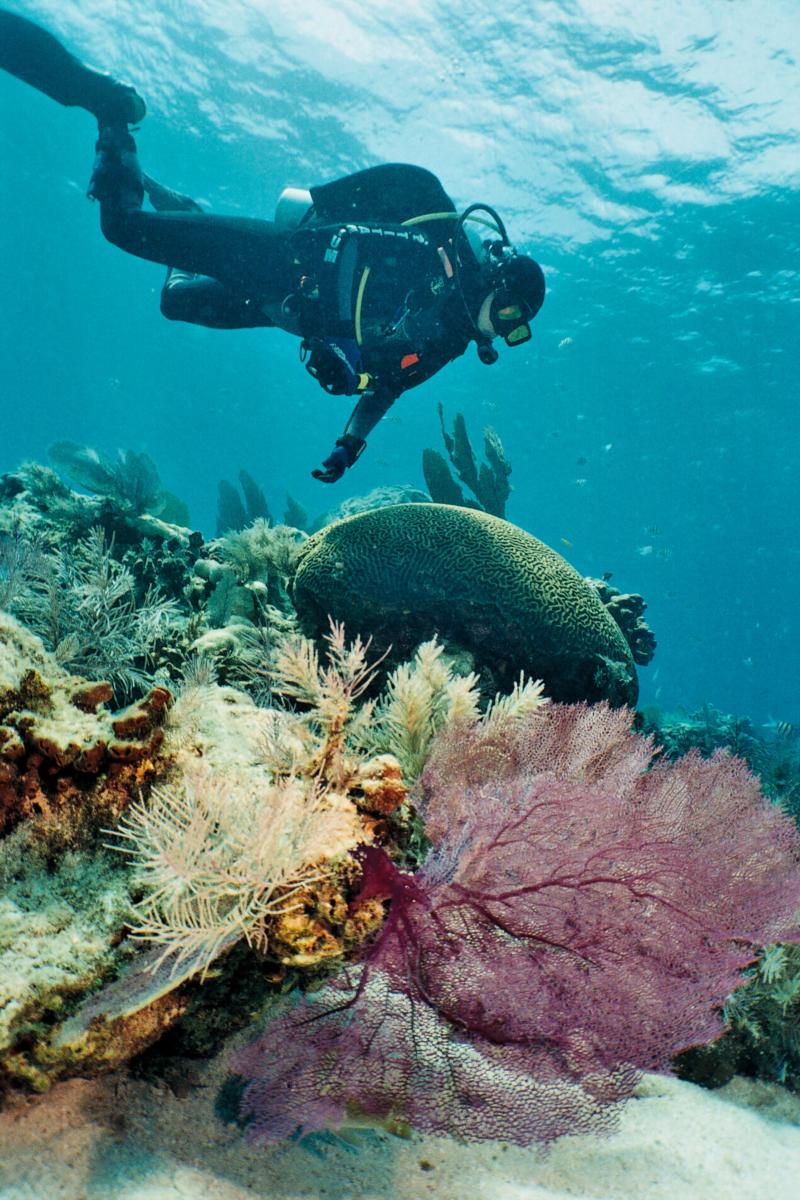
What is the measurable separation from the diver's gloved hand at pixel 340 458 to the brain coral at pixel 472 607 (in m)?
0.65

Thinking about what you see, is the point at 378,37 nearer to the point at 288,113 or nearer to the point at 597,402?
the point at 288,113

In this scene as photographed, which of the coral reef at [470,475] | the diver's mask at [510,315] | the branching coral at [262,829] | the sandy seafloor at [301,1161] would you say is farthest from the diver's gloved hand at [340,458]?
the coral reef at [470,475]

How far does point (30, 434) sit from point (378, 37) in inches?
3317

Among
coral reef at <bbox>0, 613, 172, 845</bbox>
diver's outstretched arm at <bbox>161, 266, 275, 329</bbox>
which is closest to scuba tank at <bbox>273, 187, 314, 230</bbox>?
diver's outstretched arm at <bbox>161, 266, 275, 329</bbox>

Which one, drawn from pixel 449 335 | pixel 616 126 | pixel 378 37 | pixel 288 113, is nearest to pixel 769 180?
pixel 616 126

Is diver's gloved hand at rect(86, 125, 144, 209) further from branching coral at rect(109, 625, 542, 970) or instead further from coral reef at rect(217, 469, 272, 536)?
coral reef at rect(217, 469, 272, 536)

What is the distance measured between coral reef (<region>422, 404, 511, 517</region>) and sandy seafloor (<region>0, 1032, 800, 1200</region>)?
381 inches

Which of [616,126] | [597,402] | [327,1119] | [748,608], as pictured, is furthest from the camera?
[748,608]

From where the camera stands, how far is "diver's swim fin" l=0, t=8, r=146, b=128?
22.9ft

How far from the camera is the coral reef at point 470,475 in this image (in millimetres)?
11117

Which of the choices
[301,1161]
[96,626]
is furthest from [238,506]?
[301,1161]

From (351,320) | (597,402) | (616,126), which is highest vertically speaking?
(597,402)

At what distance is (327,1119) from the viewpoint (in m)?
1.50

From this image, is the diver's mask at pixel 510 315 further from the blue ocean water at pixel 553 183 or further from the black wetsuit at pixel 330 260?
the blue ocean water at pixel 553 183
